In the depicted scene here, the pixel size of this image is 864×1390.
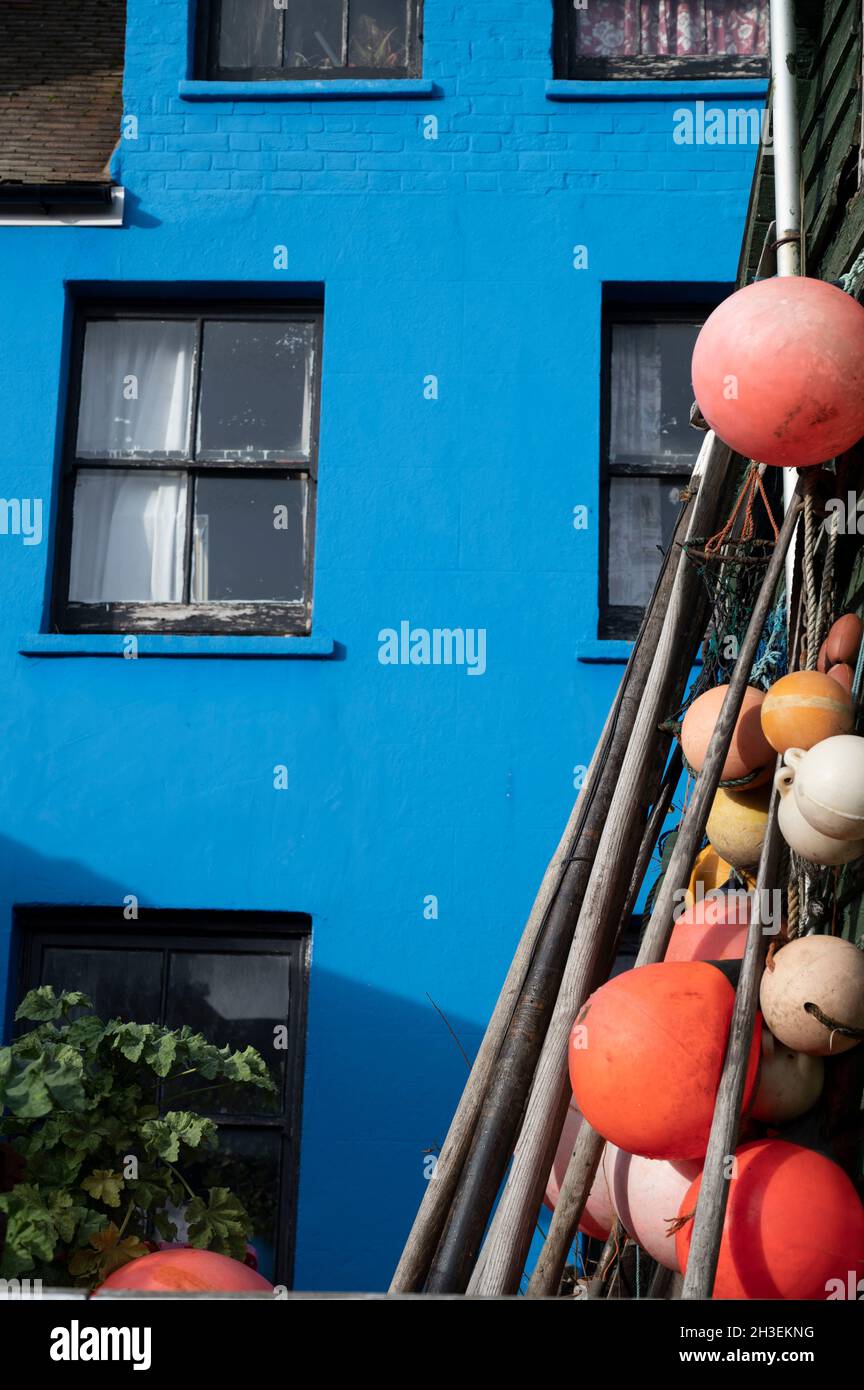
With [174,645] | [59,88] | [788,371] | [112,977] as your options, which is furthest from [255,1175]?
[59,88]

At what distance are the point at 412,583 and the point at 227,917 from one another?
1.60 metres

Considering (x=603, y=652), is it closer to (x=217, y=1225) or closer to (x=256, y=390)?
(x=256, y=390)

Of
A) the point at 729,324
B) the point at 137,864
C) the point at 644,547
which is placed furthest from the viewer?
the point at 644,547

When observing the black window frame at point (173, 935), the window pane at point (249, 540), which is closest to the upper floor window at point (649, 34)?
the window pane at point (249, 540)

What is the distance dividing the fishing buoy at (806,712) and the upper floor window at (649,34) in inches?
193

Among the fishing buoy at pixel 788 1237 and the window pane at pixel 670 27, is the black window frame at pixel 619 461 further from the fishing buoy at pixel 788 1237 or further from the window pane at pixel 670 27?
the fishing buoy at pixel 788 1237

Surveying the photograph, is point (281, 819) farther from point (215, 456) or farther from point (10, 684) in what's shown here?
point (215, 456)

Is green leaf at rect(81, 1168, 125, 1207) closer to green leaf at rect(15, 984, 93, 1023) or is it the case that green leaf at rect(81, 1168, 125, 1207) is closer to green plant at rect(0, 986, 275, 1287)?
green plant at rect(0, 986, 275, 1287)

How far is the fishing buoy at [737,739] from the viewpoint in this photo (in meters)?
3.41

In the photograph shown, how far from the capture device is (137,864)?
20.6 feet

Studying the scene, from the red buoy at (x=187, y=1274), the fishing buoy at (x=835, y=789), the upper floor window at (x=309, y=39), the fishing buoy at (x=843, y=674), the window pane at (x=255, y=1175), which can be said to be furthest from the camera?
the upper floor window at (x=309, y=39)

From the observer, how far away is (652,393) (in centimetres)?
690
